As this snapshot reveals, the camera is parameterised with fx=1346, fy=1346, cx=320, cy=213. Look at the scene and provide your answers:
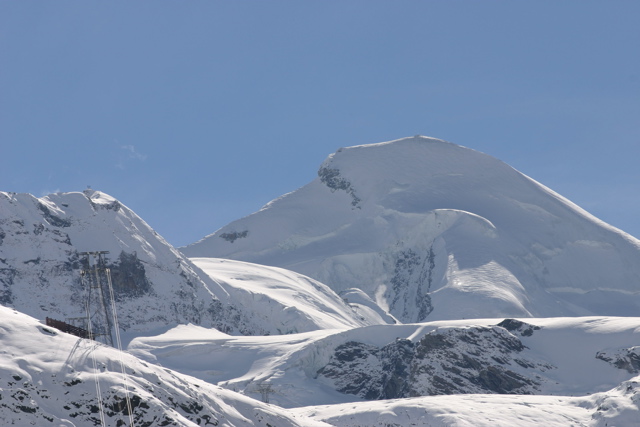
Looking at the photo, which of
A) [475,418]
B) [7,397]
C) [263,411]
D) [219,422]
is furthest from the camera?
[475,418]

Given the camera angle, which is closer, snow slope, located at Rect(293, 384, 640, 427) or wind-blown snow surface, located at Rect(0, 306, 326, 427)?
wind-blown snow surface, located at Rect(0, 306, 326, 427)

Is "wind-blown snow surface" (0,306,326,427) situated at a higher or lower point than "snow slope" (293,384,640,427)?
higher

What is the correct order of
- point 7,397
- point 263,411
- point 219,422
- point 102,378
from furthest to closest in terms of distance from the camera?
point 263,411
point 219,422
point 102,378
point 7,397

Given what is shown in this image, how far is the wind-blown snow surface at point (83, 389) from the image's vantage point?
361 feet

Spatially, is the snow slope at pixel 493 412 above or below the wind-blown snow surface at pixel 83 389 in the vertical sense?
below

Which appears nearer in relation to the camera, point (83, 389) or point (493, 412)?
point (83, 389)

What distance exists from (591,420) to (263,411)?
5799 centimetres

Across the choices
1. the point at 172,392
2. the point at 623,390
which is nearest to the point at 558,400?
the point at 623,390

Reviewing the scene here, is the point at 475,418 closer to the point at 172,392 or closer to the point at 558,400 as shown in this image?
the point at 558,400

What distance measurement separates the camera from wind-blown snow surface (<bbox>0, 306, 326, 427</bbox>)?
110062 mm

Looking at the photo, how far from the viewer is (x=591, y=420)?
573 feet

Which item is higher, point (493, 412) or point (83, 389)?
point (83, 389)

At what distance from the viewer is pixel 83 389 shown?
11500 cm

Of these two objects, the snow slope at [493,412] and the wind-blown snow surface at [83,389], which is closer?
the wind-blown snow surface at [83,389]
